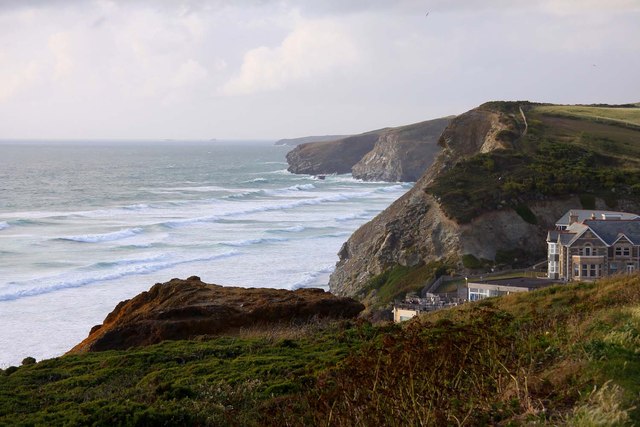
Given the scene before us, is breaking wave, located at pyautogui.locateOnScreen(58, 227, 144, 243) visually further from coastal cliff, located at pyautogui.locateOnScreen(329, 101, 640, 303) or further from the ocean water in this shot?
coastal cliff, located at pyautogui.locateOnScreen(329, 101, 640, 303)

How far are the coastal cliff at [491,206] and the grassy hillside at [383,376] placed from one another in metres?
25.5

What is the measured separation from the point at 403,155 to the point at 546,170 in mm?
102429

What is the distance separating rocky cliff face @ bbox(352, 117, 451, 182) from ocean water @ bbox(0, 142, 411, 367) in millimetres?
14212

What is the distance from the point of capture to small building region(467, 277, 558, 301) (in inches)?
1382

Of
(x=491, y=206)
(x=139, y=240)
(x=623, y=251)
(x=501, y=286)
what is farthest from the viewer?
(x=139, y=240)

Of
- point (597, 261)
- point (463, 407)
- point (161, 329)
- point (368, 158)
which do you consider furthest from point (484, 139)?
point (368, 158)

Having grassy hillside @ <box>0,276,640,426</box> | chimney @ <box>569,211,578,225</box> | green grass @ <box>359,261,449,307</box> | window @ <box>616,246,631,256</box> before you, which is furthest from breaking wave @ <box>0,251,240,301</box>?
window @ <box>616,246,631,256</box>

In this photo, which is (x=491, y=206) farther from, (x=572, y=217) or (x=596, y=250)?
(x=596, y=250)

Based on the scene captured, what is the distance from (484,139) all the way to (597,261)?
94.2 ft

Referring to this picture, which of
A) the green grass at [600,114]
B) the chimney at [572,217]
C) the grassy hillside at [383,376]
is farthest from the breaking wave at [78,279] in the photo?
the green grass at [600,114]

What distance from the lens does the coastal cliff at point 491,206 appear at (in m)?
47.2

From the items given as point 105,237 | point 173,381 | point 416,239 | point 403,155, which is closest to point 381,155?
point 403,155

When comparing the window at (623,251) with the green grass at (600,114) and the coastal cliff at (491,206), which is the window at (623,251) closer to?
the coastal cliff at (491,206)

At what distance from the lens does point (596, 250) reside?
A: 39.0 metres
